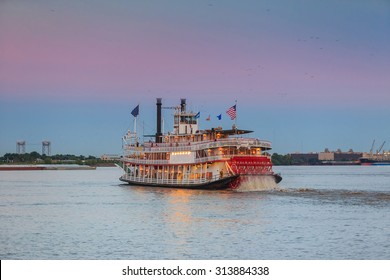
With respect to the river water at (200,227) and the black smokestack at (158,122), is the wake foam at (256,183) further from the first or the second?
the black smokestack at (158,122)

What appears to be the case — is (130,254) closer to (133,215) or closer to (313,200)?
(133,215)

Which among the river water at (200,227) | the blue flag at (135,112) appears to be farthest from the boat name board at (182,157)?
the blue flag at (135,112)

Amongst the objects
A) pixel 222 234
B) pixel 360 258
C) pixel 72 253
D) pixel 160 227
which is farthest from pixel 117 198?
pixel 360 258

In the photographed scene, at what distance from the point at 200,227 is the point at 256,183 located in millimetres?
23761

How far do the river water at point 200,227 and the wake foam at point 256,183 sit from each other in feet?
3.64

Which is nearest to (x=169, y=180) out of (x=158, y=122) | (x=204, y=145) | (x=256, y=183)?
(x=204, y=145)

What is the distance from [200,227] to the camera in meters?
38.9

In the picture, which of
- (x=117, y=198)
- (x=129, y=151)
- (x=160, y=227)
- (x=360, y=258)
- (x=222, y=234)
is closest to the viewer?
(x=360, y=258)

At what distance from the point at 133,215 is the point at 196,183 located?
18.5 m

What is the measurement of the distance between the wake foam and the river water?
1.11 meters

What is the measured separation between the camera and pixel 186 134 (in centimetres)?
6706

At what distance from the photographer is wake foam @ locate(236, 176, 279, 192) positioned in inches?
2400

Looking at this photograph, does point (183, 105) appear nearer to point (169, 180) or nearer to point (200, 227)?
point (169, 180)

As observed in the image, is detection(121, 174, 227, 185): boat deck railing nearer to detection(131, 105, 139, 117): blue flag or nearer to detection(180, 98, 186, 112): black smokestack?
detection(131, 105, 139, 117): blue flag
